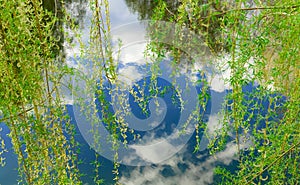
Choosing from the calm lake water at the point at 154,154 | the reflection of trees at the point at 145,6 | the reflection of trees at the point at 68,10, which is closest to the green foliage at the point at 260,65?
the calm lake water at the point at 154,154

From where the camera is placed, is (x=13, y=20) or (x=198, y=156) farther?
(x=198, y=156)

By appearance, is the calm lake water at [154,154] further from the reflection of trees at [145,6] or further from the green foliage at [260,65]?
the reflection of trees at [145,6]

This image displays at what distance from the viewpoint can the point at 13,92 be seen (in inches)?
60.8

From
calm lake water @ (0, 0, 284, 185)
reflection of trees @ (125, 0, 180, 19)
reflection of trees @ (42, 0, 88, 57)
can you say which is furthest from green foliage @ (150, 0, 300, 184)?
reflection of trees @ (125, 0, 180, 19)

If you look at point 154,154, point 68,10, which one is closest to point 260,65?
point 154,154

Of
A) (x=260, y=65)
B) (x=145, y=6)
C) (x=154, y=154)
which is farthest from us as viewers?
(x=145, y=6)

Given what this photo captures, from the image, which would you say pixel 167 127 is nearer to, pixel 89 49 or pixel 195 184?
pixel 195 184

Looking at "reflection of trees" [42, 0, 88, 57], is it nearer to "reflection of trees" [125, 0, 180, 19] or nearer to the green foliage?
"reflection of trees" [125, 0, 180, 19]

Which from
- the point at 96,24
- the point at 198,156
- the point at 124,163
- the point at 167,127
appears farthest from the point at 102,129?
the point at 96,24

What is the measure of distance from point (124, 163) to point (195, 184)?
0.58m

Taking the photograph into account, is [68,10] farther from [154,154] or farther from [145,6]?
[154,154]

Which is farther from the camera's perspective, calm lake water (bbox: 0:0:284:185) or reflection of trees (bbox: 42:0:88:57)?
reflection of trees (bbox: 42:0:88:57)

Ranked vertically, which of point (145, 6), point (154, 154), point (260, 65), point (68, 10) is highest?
point (145, 6)

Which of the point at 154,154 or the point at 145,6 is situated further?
the point at 145,6
